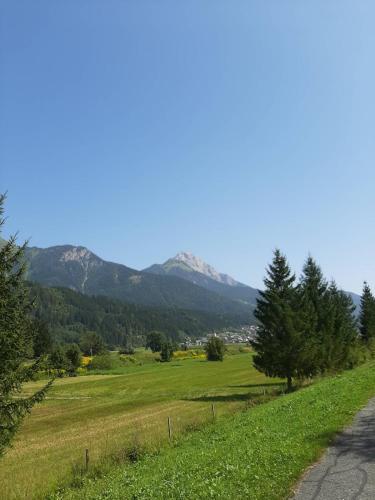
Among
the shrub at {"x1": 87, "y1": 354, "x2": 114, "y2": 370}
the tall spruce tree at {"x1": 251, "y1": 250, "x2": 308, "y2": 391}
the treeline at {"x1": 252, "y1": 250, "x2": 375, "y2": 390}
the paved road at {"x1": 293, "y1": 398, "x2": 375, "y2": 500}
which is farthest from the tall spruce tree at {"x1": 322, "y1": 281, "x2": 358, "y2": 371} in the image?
the shrub at {"x1": 87, "y1": 354, "x2": 114, "y2": 370}

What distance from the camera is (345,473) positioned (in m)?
10.9

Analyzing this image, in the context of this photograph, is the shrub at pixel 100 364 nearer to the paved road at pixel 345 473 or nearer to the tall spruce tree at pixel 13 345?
the tall spruce tree at pixel 13 345

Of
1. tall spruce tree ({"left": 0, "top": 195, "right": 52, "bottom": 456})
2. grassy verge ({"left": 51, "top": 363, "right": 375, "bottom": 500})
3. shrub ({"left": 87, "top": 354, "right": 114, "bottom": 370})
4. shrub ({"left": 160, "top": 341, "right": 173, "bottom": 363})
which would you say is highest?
tall spruce tree ({"left": 0, "top": 195, "right": 52, "bottom": 456})

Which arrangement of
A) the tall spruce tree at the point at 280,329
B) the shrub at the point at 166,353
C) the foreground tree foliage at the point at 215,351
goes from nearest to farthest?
the tall spruce tree at the point at 280,329, the foreground tree foliage at the point at 215,351, the shrub at the point at 166,353

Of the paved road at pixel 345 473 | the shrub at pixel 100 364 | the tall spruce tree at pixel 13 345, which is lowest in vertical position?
the shrub at pixel 100 364

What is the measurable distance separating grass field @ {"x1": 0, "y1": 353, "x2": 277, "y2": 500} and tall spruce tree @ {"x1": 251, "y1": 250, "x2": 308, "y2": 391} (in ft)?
14.8

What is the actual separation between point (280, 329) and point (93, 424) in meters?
18.3

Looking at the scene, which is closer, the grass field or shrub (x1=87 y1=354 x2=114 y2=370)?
the grass field

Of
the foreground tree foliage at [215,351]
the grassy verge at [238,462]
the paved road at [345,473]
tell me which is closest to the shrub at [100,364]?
the foreground tree foliage at [215,351]

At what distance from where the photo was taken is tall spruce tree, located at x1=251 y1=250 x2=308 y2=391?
132 feet

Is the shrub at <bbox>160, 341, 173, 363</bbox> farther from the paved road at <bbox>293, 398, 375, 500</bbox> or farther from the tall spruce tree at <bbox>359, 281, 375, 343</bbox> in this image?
the paved road at <bbox>293, 398, 375, 500</bbox>

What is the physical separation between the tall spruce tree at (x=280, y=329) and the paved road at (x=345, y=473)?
25.1 m

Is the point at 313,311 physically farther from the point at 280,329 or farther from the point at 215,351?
the point at 215,351

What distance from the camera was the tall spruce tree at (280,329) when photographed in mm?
40156
